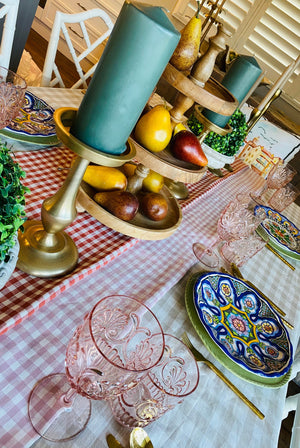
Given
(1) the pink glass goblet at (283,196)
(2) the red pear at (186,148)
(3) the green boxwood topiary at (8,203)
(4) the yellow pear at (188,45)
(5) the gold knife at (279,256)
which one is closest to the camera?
(3) the green boxwood topiary at (8,203)

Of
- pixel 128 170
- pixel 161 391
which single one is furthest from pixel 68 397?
pixel 128 170

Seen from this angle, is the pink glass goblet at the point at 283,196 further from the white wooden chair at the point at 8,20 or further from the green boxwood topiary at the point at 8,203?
the green boxwood topiary at the point at 8,203

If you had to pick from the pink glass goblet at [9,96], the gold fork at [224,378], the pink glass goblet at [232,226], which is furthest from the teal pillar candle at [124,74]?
the pink glass goblet at [232,226]

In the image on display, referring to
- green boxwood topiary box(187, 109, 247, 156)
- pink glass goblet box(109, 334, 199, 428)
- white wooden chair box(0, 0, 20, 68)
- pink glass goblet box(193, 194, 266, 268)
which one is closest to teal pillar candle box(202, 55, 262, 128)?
green boxwood topiary box(187, 109, 247, 156)

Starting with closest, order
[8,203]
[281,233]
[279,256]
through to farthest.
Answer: [8,203] → [279,256] → [281,233]

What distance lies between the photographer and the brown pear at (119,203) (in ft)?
2.09

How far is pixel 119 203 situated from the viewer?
2.09 ft

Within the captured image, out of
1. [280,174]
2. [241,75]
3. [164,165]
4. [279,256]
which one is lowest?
[279,256]

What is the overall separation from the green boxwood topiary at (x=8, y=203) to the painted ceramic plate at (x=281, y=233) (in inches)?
Result: 34.4

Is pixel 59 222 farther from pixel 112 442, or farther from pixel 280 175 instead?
pixel 280 175

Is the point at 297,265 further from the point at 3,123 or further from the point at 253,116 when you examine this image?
the point at 3,123

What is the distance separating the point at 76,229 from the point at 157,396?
1.12ft

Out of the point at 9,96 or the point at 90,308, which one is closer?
the point at 90,308

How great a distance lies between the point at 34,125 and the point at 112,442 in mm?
679
